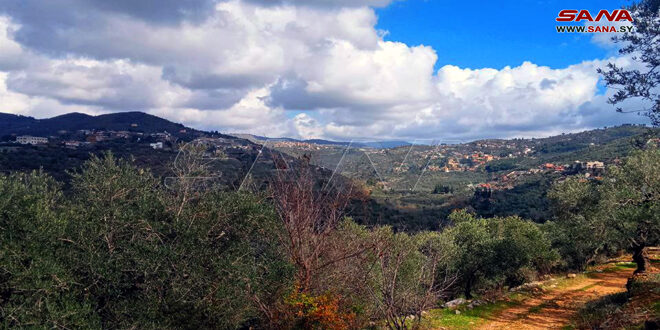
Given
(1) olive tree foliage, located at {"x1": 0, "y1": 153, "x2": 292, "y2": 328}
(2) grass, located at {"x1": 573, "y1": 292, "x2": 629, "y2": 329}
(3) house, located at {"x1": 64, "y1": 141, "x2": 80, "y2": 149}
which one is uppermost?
(3) house, located at {"x1": 64, "y1": 141, "x2": 80, "y2": 149}

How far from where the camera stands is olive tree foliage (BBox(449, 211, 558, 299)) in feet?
83.3

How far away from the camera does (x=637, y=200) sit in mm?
16141

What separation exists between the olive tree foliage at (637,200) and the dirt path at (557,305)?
A: 3219mm

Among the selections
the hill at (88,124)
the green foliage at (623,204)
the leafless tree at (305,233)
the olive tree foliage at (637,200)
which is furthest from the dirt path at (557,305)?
the hill at (88,124)

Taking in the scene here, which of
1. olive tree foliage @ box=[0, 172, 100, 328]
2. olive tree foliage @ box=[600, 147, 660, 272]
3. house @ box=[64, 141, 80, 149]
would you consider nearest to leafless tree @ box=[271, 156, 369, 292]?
olive tree foliage @ box=[0, 172, 100, 328]

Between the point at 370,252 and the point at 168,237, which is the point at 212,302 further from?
the point at 370,252

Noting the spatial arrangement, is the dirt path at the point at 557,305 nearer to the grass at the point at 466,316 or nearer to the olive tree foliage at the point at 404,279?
the grass at the point at 466,316

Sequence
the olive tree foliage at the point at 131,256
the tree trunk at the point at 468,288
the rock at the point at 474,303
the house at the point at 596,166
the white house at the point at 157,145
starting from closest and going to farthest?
the olive tree foliage at the point at 131,256 → the rock at the point at 474,303 → the tree trunk at the point at 468,288 → the house at the point at 596,166 → the white house at the point at 157,145

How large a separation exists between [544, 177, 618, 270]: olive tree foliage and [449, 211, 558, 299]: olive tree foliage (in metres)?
2.01

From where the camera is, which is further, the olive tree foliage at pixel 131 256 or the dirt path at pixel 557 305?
the dirt path at pixel 557 305

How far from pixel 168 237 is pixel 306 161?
5.44 meters

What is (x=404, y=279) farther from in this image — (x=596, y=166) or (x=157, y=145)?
(x=157, y=145)

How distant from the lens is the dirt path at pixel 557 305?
16.6 metres

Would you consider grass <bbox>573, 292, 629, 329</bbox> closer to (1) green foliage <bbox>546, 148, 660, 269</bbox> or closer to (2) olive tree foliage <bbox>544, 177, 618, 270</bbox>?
(1) green foliage <bbox>546, 148, 660, 269</bbox>
